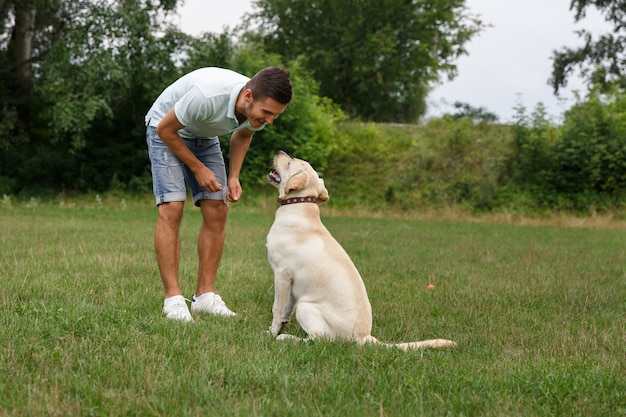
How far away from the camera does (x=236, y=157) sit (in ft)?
18.0

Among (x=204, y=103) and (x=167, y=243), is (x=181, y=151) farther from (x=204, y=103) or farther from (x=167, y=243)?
(x=167, y=243)

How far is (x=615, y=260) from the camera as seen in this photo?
10.1 m

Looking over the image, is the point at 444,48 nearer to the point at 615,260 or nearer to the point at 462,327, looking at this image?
the point at 615,260

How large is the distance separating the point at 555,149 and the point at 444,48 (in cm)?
1568

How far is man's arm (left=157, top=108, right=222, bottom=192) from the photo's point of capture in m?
4.81

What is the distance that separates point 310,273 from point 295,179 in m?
0.75

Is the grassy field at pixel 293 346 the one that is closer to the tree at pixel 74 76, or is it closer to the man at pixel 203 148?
the man at pixel 203 148

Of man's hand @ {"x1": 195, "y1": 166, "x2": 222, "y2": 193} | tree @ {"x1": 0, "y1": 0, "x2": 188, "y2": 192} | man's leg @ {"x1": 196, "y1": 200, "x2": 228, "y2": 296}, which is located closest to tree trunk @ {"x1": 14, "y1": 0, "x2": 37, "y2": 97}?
tree @ {"x1": 0, "y1": 0, "x2": 188, "y2": 192}

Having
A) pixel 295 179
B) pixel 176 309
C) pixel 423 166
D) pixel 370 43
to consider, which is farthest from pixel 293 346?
pixel 370 43

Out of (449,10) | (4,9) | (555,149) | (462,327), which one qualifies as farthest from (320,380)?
(449,10)

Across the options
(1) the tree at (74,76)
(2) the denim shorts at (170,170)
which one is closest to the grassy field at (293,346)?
(2) the denim shorts at (170,170)

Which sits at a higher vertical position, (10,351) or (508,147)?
(508,147)

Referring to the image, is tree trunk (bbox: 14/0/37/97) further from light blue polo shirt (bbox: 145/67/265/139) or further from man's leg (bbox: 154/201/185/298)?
man's leg (bbox: 154/201/185/298)

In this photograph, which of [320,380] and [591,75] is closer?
[320,380]
